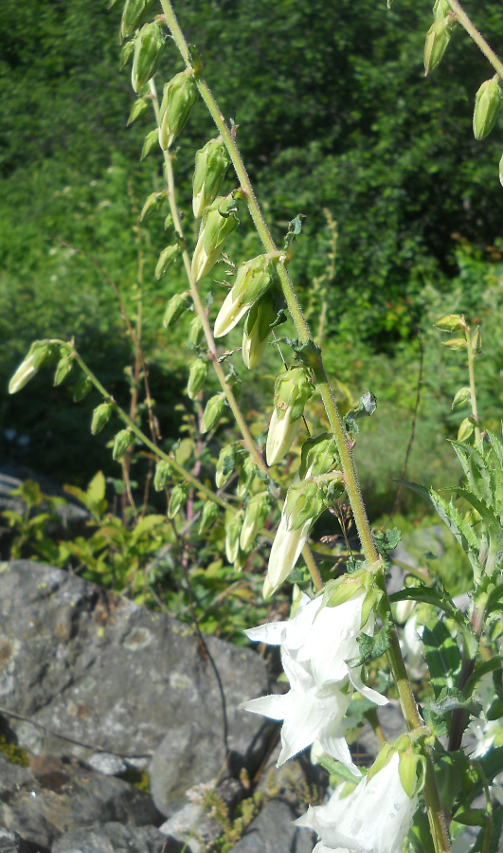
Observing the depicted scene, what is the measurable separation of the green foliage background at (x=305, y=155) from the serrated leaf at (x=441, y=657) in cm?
499

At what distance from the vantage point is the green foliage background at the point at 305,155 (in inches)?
283

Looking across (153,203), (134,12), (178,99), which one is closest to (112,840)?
(153,203)

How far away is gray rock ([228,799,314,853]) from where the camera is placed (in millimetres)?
1702

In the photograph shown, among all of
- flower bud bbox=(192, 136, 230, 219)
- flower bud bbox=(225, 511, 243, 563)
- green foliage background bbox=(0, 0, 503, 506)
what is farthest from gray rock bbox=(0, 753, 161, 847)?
green foliage background bbox=(0, 0, 503, 506)

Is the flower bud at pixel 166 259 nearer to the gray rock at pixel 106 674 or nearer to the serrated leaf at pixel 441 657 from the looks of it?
the serrated leaf at pixel 441 657

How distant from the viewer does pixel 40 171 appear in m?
9.00

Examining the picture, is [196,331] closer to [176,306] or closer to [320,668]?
[176,306]

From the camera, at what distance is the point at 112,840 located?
152 centimetres

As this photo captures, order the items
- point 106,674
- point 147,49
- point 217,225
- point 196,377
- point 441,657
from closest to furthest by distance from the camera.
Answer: point 217,225 < point 147,49 < point 441,657 < point 196,377 < point 106,674

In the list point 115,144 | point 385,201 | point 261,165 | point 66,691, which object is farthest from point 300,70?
point 66,691

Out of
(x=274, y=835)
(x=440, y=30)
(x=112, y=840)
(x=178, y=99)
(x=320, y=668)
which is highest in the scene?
(x=178, y=99)

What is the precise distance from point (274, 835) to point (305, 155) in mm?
7471

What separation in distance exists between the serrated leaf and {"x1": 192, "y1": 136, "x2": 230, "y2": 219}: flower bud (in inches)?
31.6

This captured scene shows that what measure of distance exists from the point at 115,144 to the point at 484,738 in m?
8.63
